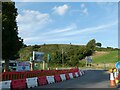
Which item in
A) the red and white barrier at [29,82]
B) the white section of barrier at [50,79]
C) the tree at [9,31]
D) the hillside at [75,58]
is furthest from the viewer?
the hillside at [75,58]

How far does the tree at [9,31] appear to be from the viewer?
4393 cm

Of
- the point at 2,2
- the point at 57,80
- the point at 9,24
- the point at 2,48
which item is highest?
the point at 2,2

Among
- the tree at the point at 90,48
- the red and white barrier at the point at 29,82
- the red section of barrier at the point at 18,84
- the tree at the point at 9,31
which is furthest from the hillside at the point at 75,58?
the red section of barrier at the point at 18,84

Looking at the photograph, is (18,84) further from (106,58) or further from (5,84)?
(106,58)

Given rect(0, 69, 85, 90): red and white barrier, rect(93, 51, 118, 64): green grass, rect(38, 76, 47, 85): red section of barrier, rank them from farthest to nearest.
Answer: rect(93, 51, 118, 64): green grass
rect(38, 76, 47, 85): red section of barrier
rect(0, 69, 85, 90): red and white barrier

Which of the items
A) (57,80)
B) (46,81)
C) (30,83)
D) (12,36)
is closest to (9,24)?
(12,36)

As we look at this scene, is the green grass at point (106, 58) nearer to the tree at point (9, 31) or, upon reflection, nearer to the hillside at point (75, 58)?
the hillside at point (75, 58)

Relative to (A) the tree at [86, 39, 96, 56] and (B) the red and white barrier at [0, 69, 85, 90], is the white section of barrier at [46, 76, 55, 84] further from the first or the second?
(A) the tree at [86, 39, 96, 56]

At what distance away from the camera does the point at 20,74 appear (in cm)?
2436

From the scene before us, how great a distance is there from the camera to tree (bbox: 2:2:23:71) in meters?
43.9

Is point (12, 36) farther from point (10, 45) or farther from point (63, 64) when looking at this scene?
point (63, 64)

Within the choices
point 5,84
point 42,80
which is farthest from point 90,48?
point 5,84

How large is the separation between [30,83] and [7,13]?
968 inches

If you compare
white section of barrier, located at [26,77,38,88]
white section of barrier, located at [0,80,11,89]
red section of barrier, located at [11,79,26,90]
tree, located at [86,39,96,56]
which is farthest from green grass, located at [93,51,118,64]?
white section of barrier, located at [0,80,11,89]
